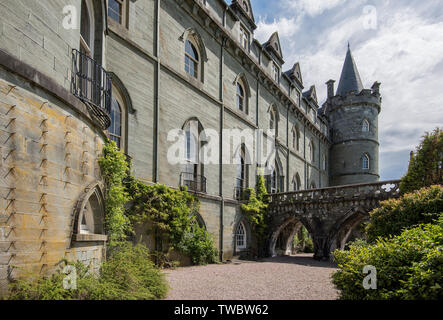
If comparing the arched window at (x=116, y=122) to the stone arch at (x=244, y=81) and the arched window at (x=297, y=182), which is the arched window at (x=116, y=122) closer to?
the stone arch at (x=244, y=81)

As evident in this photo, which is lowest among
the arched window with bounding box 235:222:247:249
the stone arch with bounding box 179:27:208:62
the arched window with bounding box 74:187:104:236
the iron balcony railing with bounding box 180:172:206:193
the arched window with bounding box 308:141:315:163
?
the arched window with bounding box 235:222:247:249

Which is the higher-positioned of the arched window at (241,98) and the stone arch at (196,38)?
the stone arch at (196,38)

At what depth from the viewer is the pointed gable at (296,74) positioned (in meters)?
27.3

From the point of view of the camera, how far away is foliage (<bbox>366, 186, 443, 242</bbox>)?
8.04 meters

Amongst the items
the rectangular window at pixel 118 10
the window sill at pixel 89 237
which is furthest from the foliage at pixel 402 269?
the rectangular window at pixel 118 10

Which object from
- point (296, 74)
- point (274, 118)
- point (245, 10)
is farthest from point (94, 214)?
point (296, 74)

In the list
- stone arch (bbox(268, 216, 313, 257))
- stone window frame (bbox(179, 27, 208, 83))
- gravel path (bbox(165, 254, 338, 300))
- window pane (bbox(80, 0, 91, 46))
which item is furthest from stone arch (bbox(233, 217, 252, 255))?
window pane (bbox(80, 0, 91, 46))

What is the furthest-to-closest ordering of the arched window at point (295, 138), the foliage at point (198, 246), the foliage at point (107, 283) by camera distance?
the arched window at point (295, 138), the foliage at point (198, 246), the foliage at point (107, 283)

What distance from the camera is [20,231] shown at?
14.4ft

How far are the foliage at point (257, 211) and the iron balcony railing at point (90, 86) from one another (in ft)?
37.4

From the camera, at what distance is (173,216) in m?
11.9

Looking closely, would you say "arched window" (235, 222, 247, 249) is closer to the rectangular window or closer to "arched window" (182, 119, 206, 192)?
"arched window" (182, 119, 206, 192)

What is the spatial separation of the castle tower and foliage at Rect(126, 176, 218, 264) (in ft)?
85.8
